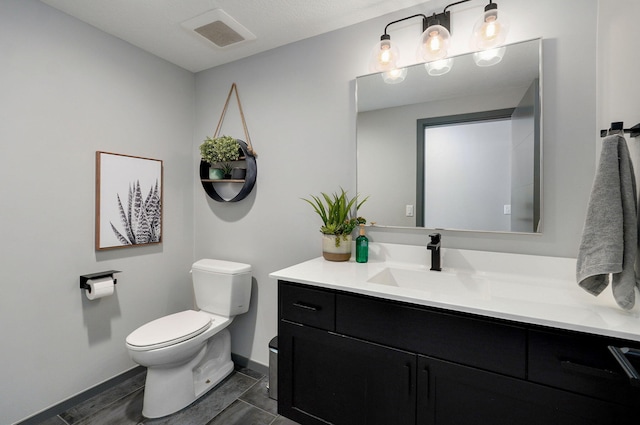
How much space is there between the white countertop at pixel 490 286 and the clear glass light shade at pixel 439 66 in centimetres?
96

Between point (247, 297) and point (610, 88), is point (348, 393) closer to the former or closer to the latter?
point (247, 297)

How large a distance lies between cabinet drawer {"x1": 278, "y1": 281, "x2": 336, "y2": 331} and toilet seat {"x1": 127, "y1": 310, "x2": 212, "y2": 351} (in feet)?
2.37

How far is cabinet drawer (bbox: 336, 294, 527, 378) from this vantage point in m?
0.93

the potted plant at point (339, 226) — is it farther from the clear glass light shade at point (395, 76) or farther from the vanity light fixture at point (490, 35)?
the vanity light fixture at point (490, 35)

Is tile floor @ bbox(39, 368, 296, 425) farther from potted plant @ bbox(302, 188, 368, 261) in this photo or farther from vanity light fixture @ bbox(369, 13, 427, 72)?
vanity light fixture @ bbox(369, 13, 427, 72)

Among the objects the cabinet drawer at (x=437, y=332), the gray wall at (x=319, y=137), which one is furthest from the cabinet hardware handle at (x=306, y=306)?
the gray wall at (x=319, y=137)

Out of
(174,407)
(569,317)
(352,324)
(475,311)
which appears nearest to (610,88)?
(569,317)

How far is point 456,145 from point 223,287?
1732 millimetres

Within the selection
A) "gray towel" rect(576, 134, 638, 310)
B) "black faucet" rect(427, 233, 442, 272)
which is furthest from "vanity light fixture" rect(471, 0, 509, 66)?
"black faucet" rect(427, 233, 442, 272)

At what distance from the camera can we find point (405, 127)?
64.9 inches

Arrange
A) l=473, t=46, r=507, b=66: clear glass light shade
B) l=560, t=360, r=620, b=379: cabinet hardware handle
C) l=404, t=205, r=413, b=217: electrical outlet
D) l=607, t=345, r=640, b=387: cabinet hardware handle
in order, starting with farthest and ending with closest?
Result: l=404, t=205, r=413, b=217: electrical outlet < l=473, t=46, r=507, b=66: clear glass light shade < l=560, t=360, r=620, b=379: cabinet hardware handle < l=607, t=345, r=640, b=387: cabinet hardware handle

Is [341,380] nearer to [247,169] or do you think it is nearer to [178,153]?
[247,169]

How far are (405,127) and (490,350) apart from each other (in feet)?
3.87

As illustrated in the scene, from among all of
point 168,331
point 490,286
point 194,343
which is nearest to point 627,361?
point 490,286
